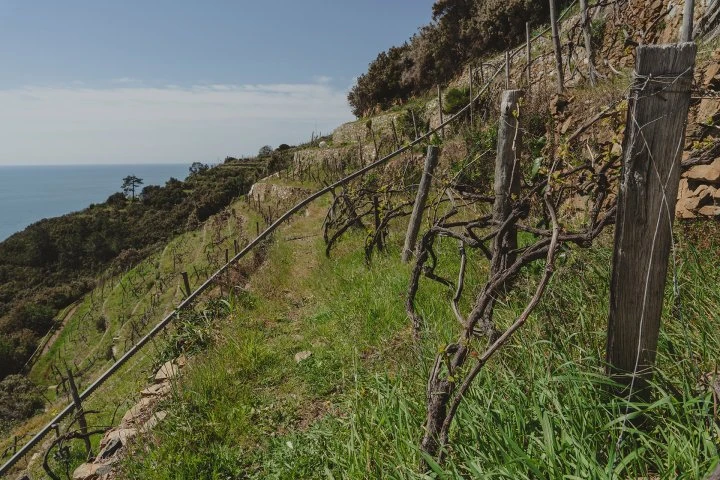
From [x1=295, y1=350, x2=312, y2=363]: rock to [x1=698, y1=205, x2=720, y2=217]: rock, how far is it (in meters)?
3.65

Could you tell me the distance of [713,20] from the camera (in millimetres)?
6711

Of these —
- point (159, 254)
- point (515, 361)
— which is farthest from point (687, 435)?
point (159, 254)

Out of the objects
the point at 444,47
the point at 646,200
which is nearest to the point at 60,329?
the point at 444,47

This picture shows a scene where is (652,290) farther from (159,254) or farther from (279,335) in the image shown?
(159,254)

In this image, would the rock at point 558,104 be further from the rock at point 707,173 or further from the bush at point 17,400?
the bush at point 17,400

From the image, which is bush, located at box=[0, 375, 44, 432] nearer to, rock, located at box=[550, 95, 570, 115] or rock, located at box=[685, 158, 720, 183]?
rock, located at box=[550, 95, 570, 115]

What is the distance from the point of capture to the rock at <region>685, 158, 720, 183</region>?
11.9 ft

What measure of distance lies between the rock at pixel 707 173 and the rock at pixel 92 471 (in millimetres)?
5597

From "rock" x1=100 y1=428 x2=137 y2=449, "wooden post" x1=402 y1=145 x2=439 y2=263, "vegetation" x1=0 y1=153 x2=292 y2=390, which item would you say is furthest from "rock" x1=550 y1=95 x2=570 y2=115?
"vegetation" x1=0 y1=153 x2=292 y2=390

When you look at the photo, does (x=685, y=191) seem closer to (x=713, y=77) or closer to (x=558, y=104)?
(x=713, y=77)

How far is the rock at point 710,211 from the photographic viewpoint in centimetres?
346

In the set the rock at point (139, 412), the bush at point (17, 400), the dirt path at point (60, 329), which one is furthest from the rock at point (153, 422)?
the dirt path at point (60, 329)

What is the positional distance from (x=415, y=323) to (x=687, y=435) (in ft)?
5.54

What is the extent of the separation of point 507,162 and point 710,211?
A: 1.69 meters
